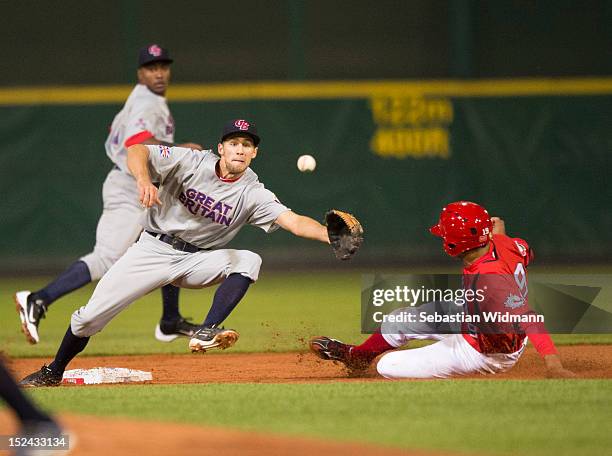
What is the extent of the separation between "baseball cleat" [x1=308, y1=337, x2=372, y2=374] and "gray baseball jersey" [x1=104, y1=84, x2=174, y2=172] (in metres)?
2.35

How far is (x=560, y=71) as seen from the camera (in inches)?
625

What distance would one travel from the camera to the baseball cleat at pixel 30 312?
266 inches

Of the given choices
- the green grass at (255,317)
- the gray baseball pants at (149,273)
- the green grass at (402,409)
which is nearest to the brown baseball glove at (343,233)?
the gray baseball pants at (149,273)

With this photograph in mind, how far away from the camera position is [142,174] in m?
5.45

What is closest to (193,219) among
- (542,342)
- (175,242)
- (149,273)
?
(175,242)

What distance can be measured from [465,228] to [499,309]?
453mm

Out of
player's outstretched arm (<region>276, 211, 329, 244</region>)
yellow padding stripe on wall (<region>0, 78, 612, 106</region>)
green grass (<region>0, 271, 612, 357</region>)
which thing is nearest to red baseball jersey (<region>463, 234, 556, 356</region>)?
player's outstretched arm (<region>276, 211, 329, 244</region>)

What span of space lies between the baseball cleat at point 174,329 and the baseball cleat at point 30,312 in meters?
0.96

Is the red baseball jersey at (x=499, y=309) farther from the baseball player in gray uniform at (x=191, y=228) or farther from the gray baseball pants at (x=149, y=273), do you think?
the gray baseball pants at (x=149, y=273)

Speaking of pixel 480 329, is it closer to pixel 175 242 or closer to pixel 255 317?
pixel 175 242

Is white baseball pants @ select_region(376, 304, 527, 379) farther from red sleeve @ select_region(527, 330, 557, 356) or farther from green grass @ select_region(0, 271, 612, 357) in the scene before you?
green grass @ select_region(0, 271, 612, 357)

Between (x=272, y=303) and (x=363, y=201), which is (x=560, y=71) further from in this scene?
(x=272, y=303)

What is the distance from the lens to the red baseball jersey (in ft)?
17.0

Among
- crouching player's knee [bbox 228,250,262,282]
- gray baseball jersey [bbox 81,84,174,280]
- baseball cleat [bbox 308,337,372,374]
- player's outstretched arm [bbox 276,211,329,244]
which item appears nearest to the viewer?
player's outstretched arm [bbox 276,211,329,244]
